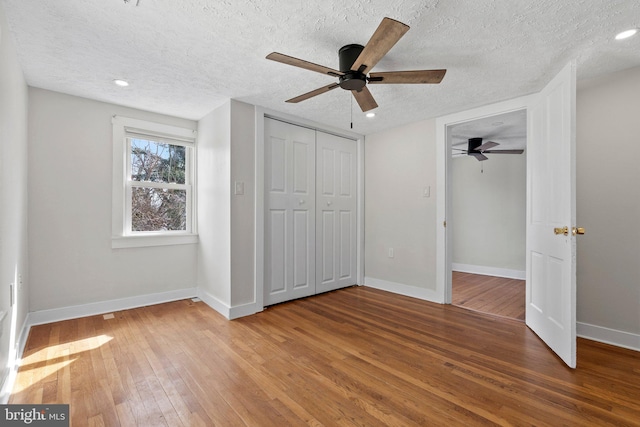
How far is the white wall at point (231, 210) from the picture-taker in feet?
10.1

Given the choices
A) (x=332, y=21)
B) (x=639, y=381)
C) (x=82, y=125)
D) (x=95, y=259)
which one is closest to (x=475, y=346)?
(x=639, y=381)

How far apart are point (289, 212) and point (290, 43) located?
1.93 m

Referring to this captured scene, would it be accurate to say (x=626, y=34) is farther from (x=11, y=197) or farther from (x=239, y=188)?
(x=11, y=197)

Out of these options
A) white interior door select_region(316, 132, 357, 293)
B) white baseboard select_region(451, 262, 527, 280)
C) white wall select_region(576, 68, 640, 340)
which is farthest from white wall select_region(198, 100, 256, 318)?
white baseboard select_region(451, 262, 527, 280)

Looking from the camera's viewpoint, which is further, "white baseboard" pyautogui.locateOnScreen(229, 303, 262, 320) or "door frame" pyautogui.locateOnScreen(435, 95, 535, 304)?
"door frame" pyautogui.locateOnScreen(435, 95, 535, 304)

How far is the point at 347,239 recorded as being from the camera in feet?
14.0

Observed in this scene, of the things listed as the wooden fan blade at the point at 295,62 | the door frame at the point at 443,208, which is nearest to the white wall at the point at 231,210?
the wooden fan blade at the point at 295,62

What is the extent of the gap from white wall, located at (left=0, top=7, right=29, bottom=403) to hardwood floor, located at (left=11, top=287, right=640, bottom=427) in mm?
294

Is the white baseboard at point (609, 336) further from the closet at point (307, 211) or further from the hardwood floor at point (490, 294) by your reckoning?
the closet at point (307, 211)

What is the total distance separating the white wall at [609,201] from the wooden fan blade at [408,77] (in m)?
1.64

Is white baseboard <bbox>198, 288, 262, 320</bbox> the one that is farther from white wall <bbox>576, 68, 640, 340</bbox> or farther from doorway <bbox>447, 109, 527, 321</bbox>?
white wall <bbox>576, 68, 640, 340</bbox>

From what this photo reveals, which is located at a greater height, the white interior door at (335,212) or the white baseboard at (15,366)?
the white interior door at (335,212)

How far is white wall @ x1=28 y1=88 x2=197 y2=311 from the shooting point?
9.20ft

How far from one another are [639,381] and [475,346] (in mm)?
921
